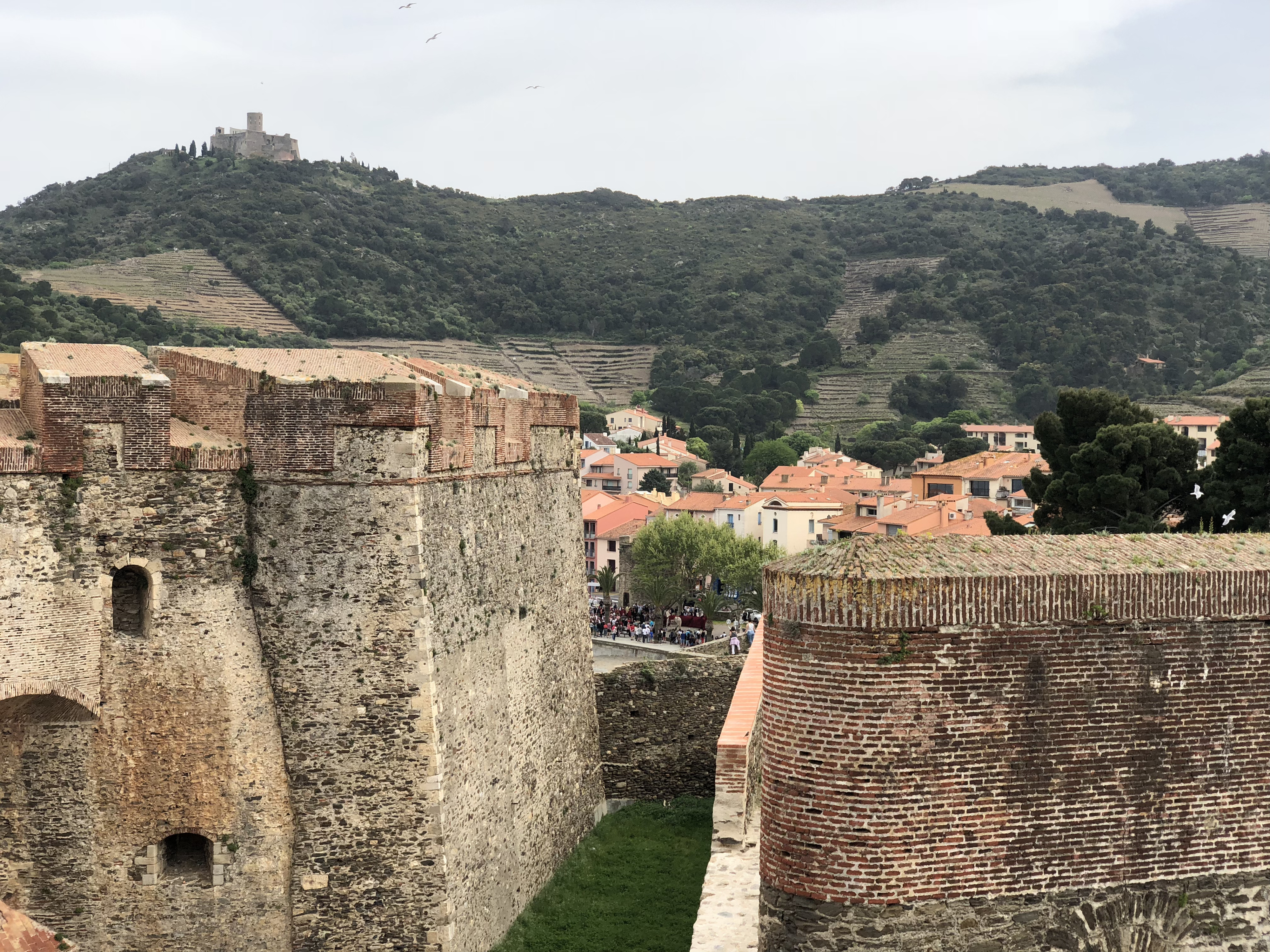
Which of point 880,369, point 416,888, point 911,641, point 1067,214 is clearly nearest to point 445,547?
point 416,888

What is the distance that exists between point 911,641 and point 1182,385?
11914 centimetres

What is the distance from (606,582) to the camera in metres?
62.2

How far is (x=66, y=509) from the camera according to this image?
1351cm

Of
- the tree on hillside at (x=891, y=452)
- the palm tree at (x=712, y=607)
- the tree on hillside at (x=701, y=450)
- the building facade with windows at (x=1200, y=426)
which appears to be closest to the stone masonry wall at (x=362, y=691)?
the palm tree at (x=712, y=607)

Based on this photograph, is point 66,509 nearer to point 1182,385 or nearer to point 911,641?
point 911,641

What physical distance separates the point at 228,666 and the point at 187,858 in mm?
2110

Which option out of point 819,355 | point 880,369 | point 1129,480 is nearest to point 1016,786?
point 1129,480

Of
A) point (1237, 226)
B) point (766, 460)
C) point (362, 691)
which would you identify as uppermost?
point (1237, 226)

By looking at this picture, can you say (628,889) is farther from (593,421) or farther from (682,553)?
(593,421)

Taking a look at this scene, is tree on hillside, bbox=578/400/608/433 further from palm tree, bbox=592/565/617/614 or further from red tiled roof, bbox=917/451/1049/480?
palm tree, bbox=592/565/617/614

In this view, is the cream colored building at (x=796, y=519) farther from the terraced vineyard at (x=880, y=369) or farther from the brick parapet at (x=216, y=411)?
the brick parapet at (x=216, y=411)

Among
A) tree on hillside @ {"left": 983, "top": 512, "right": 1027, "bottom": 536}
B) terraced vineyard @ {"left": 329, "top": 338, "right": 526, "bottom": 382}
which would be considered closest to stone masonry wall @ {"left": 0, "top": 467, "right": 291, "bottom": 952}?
tree on hillside @ {"left": 983, "top": 512, "right": 1027, "bottom": 536}

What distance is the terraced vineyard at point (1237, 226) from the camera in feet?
Result: 537

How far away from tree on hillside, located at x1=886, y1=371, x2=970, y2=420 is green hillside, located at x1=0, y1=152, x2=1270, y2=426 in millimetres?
1774
